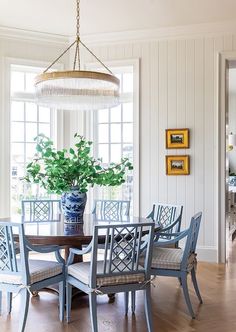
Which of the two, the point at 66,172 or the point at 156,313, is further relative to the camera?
the point at 66,172

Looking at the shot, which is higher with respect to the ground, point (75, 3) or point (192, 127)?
point (75, 3)

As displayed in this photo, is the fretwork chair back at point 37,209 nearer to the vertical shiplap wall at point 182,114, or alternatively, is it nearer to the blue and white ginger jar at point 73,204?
the blue and white ginger jar at point 73,204

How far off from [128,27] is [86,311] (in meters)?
3.75

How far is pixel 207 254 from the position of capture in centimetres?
528

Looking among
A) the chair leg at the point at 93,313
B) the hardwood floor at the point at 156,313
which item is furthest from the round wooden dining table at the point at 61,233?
the hardwood floor at the point at 156,313

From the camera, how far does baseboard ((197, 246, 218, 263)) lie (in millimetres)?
5242

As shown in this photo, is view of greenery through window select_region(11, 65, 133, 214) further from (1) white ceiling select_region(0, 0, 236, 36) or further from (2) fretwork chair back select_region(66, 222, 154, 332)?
(2) fretwork chair back select_region(66, 222, 154, 332)

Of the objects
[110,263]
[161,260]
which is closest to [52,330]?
[110,263]

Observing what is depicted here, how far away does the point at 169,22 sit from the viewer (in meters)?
5.20

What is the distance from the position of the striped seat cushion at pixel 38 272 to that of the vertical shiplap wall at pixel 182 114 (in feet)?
8.41

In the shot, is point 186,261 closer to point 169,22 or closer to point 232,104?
point 169,22

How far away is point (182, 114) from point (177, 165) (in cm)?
70

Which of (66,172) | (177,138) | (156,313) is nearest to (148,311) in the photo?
(156,313)

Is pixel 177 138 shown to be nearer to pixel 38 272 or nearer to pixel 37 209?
pixel 37 209
